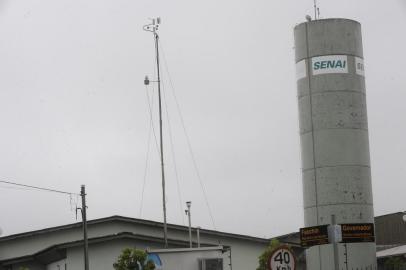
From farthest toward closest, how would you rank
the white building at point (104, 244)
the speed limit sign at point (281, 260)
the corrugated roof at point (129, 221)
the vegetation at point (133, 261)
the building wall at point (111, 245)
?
the corrugated roof at point (129, 221)
the building wall at point (111, 245)
the white building at point (104, 244)
the vegetation at point (133, 261)
the speed limit sign at point (281, 260)

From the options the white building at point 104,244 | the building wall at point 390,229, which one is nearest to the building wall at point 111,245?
the white building at point 104,244

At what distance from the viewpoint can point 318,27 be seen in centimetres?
4116

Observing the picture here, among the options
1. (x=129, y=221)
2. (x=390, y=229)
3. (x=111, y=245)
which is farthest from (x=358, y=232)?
(x=390, y=229)

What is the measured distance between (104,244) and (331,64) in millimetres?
17518

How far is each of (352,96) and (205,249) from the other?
10054mm

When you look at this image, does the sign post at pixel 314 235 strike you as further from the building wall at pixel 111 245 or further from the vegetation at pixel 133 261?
the building wall at pixel 111 245

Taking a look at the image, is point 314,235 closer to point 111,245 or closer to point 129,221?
point 111,245

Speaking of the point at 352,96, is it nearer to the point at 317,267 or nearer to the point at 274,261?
the point at 317,267

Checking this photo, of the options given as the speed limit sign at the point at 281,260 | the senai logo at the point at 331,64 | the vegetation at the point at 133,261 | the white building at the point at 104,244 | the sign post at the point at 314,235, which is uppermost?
the senai logo at the point at 331,64

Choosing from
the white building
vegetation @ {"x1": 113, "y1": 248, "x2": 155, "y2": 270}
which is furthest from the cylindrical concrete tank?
vegetation @ {"x1": 113, "y1": 248, "x2": 155, "y2": 270}

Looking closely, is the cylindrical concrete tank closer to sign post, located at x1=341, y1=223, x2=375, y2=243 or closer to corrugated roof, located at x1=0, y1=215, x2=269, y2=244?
sign post, located at x1=341, y1=223, x2=375, y2=243

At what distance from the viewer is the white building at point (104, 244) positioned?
48562mm

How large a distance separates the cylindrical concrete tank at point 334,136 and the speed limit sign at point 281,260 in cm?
2075

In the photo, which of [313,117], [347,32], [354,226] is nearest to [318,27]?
[347,32]
